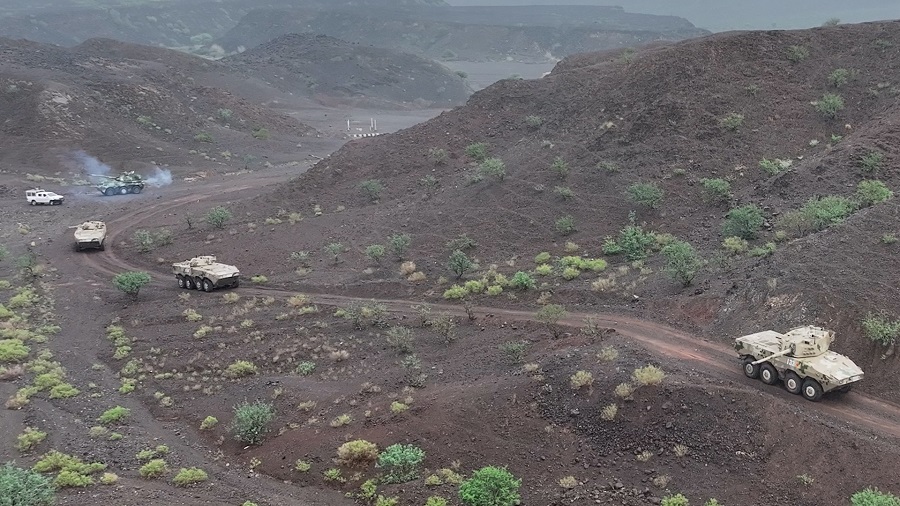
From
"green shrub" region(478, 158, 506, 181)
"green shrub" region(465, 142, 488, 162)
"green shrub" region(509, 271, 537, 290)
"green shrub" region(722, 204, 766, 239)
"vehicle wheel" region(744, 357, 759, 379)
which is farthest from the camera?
"green shrub" region(465, 142, 488, 162)

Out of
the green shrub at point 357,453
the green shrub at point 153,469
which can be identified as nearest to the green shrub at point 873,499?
the green shrub at point 357,453

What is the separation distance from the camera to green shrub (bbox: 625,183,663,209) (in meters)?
29.0

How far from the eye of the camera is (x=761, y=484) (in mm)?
13477

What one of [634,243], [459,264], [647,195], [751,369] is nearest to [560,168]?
[647,195]

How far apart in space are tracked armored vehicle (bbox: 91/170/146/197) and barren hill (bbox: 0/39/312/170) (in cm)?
771

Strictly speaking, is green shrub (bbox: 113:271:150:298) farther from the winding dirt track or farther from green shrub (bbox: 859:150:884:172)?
green shrub (bbox: 859:150:884:172)

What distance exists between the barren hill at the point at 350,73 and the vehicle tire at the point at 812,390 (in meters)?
92.6

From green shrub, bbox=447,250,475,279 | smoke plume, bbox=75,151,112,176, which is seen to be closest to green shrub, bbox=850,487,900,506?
green shrub, bbox=447,250,475,279

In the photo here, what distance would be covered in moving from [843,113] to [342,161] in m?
29.9

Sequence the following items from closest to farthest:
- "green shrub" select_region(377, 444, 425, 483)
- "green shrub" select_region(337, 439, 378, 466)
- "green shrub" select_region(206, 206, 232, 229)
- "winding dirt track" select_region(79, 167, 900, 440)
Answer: "winding dirt track" select_region(79, 167, 900, 440) < "green shrub" select_region(377, 444, 425, 483) < "green shrub" select_region(337, 439, 378, 466) < "green shrub" select_region(206, 206, 232, 229)

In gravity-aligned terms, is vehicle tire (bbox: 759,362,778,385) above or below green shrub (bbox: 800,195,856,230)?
below

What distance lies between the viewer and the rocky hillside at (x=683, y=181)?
19984mm

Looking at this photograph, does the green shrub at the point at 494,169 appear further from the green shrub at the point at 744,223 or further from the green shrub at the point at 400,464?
the green shrub at the point at 400,464

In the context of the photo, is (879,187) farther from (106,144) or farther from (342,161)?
(106,144)
